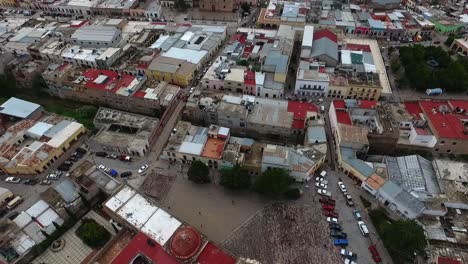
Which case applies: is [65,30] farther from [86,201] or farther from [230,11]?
[86,201]

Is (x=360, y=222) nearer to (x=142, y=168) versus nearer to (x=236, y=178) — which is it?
(x=236, y=178)

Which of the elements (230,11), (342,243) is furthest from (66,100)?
(342,243)

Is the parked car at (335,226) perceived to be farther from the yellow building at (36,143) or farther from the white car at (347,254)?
the yellow building at (36,143)

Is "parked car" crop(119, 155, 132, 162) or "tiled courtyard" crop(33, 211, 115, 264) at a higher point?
"parked car" crop(119, 155, 132, 162)

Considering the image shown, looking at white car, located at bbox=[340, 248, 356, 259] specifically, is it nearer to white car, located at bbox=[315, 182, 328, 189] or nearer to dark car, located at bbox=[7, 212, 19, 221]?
white car, located at bbox=[315, 182, 328, 189]

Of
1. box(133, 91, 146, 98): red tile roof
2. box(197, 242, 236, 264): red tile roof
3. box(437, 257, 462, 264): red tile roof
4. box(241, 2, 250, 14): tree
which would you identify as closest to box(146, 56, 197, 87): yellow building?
box(133, 91, 146, 98): red tile roof

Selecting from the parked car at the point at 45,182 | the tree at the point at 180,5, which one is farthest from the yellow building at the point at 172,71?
the tree at the point at 180,5

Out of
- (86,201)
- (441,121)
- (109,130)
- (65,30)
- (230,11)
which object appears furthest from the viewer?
(230,11)

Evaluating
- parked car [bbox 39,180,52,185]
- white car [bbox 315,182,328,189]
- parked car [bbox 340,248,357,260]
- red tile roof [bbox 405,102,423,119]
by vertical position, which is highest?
red tile roof [bbox 405,102,423,119]
